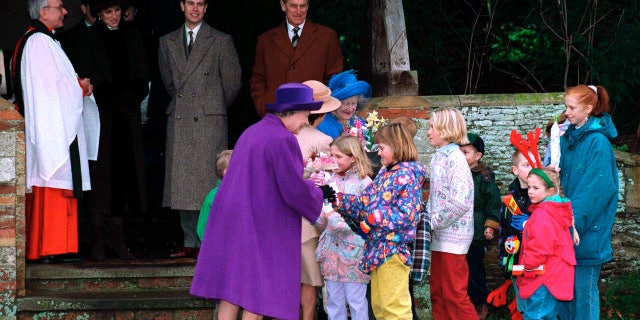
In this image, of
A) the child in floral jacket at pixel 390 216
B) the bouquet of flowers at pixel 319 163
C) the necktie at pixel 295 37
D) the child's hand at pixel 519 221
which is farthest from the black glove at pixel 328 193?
the necktie at pixel 295 37

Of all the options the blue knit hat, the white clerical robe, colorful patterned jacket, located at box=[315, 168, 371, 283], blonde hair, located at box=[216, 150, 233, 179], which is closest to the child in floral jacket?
colorful patterned jacket, located at box=[315, 168, 371, 283]

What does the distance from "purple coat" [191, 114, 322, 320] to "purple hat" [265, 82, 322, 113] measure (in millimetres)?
114

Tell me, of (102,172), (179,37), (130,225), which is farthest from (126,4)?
(130,225)

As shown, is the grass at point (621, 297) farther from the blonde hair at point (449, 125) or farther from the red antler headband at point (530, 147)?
the blonde hair at point (449, 125)

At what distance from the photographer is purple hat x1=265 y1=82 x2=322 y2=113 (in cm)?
759

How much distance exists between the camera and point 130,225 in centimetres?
1146

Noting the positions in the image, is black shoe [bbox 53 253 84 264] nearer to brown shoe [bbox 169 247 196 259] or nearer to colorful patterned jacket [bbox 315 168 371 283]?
brown shoe [bbox 169 247 196 259]

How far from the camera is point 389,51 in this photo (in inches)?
406

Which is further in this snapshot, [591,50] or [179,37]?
[591,50]

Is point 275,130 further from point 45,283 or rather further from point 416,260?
point 45,283

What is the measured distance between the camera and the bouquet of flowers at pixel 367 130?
9.08 metres

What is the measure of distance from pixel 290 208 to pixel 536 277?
5.60 ft

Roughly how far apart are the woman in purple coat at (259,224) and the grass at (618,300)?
2.91m

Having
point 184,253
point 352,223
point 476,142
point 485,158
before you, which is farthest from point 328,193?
point 485,158
